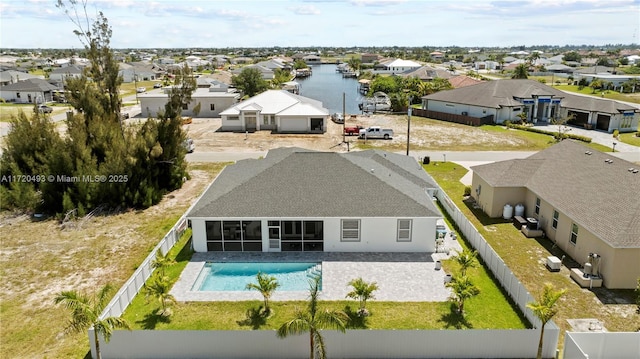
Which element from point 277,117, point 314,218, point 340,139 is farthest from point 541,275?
point 277,117

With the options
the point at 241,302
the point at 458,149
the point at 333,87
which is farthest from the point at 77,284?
the point at 333,87

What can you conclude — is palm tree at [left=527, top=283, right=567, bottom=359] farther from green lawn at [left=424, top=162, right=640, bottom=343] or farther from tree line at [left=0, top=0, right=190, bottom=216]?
tree line at [left=0, top=0, right=190, bottom=216]

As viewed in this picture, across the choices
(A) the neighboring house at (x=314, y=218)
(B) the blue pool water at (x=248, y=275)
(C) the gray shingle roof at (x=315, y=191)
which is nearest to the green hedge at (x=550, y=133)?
(C) the gray shingle roof at (x=315, y=191)

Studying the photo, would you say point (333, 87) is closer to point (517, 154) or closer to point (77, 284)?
point (517, 154)

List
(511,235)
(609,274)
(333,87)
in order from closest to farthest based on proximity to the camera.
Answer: (609,274) → (511,235) → (333,87)

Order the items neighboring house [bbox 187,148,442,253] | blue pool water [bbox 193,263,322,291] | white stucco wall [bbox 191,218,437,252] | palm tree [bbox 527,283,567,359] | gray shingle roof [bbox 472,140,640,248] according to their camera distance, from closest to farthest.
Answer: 1. palm tree [bbox 527,283,567,359]
2. gray shingle roof [bbox 472,140,640,248]
3. blue pool water [bbox 193,263,322,291]
4. neighboring house [bbox 187,148,442,253]
5. white stucco wall [bbox 191,218,437,252]

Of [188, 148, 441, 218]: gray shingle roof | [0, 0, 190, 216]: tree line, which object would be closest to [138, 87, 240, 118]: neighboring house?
[0, 0, 190, 216]: tree line
